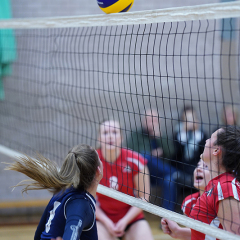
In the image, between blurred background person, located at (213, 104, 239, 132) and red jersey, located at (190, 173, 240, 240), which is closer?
red jersey, located at (190, 173, 240, 240)

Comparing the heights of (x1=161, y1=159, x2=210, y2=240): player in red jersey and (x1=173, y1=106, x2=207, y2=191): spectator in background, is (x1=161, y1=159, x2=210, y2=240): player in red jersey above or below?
above

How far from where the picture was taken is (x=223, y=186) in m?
1.66

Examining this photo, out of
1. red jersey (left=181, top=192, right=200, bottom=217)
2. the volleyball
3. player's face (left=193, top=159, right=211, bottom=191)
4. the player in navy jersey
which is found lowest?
red jersey (left=181, top=192, right=200, bottom=217)

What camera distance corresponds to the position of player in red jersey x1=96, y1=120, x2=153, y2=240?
9.53ft

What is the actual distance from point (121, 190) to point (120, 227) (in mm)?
323

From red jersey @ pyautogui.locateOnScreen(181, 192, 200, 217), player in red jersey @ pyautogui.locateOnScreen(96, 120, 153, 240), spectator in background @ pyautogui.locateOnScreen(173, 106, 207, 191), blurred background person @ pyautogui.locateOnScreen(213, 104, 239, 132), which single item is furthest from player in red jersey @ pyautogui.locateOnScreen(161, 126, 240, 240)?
blurred background person @ pyautogui.locateOnScreen(213, 104, 239, 132)

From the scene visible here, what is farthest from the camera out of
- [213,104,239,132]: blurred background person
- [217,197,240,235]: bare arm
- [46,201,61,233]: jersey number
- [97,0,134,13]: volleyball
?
[213,104,239,132]: blurred background person

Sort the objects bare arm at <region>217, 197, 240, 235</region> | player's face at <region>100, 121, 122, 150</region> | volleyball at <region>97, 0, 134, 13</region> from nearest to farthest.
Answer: bare arm at <region>217, 197, 240, 235</region> < volleyball at <region>97, 0, 134, 13</region> < player's face at <region>100, 121, 122, 150</region>

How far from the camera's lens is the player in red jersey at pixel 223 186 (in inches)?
63.6

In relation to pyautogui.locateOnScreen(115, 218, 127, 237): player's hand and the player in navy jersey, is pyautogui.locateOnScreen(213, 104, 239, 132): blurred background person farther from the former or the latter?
the player in navy jersey

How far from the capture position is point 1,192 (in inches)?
196

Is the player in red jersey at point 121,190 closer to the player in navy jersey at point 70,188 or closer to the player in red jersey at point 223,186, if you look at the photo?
the player in navy jersey at point 70,188

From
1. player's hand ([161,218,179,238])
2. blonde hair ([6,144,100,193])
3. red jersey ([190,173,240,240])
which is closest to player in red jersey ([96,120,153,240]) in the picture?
player's hand ([161,218,179,238])

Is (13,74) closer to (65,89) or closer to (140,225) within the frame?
(65,89)
